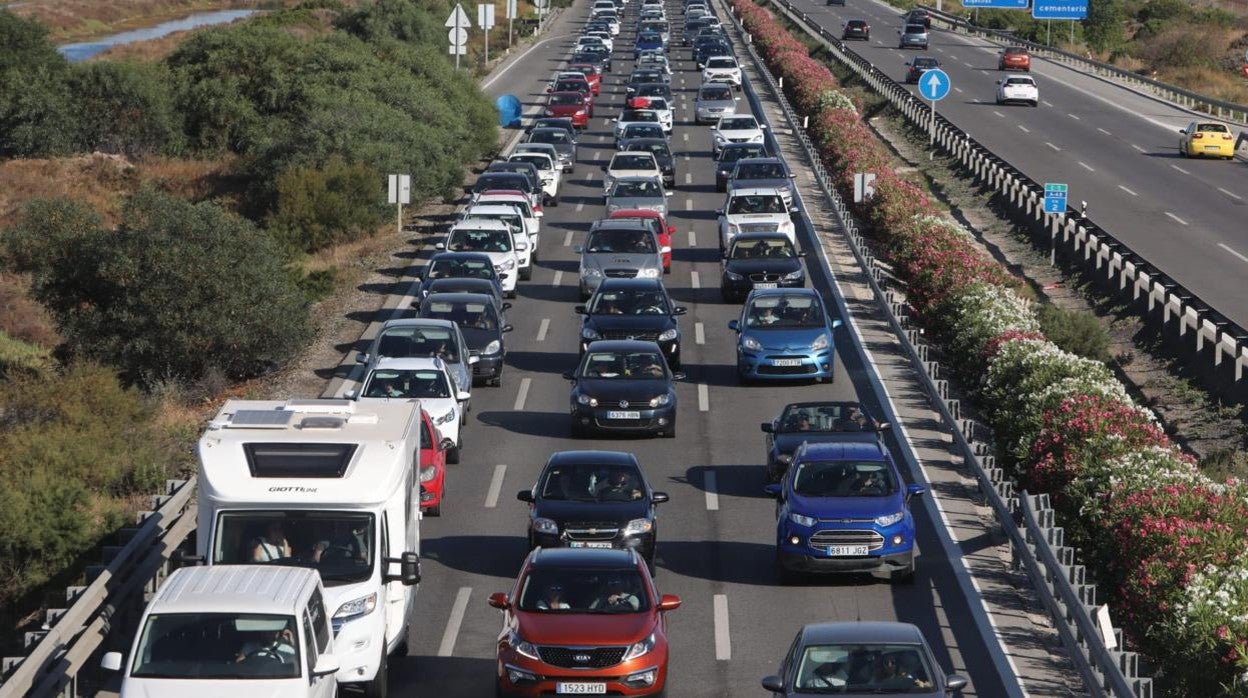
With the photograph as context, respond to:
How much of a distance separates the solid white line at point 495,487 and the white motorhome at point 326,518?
760 centimetres

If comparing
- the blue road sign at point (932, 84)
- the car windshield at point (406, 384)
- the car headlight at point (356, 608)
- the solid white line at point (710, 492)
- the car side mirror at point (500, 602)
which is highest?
the blue road sign at point (932, 84)

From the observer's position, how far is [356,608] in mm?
15516

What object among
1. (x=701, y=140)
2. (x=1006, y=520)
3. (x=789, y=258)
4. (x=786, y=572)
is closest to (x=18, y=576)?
(x=786, y=572)

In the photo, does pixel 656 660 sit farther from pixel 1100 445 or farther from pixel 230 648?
pixel 1100 445

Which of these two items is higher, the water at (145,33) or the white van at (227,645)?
the white van at (227,645)

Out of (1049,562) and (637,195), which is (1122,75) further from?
(1049,562)

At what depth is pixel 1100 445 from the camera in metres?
22.0

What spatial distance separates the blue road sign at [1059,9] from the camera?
301 ft

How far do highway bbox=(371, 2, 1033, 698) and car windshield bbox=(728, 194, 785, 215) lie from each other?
236 cm

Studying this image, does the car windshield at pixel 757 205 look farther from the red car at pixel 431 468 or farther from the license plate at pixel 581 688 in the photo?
the license plate at pixel 581 688

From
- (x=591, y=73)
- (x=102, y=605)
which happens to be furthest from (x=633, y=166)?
(x=102, y=605)

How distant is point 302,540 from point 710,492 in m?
9.54

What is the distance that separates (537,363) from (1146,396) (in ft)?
36.6

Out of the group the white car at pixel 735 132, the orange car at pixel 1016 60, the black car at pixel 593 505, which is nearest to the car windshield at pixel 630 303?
the black car at pixel 593 505
